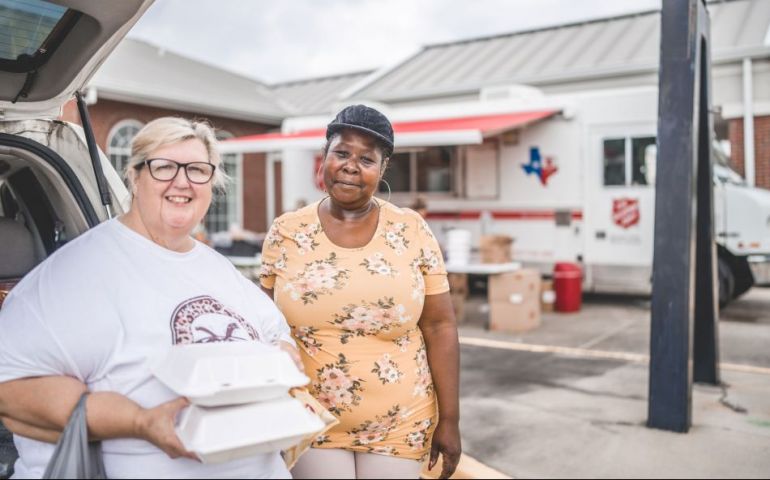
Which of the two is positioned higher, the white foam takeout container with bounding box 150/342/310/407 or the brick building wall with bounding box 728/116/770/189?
the brick building wall with bounding box 728/116/770/189

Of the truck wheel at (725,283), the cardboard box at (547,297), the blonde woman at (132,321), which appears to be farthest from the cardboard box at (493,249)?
the blonde woman at (132,321)

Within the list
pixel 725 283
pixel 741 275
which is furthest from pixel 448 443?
pixel 741 275

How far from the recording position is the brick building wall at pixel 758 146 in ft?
41.4

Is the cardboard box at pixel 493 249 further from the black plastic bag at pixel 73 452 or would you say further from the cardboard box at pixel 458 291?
the black plastic bag at pixel 73 452

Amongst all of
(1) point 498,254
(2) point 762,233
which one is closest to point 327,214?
(1) point 498,254

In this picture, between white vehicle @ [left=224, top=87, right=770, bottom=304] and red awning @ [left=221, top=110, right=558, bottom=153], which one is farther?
red awning @ [left=221, top=110, right=558, bottom=153]

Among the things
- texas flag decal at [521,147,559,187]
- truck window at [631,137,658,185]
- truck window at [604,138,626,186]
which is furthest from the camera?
texas flag decal at [521,147,559,187]

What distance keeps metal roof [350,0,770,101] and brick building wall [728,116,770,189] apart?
1194 mm

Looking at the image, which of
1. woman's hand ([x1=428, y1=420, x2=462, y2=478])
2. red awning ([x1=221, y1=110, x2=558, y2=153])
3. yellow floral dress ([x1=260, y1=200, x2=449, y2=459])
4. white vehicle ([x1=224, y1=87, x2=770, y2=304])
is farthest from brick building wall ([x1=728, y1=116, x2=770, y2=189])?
yellow floral dress ([x1=260, y1=200, x2=449, y2=459])

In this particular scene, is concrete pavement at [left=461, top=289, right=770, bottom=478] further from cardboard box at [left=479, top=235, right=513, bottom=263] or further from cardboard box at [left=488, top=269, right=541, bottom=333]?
cardboard box at [left=479, top=235, right=513, bottom=263]

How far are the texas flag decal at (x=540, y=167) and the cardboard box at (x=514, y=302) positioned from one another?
2316mm

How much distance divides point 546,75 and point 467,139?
654cm

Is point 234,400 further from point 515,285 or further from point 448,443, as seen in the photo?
point 515,285

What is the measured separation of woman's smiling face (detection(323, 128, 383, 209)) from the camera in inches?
94.1
